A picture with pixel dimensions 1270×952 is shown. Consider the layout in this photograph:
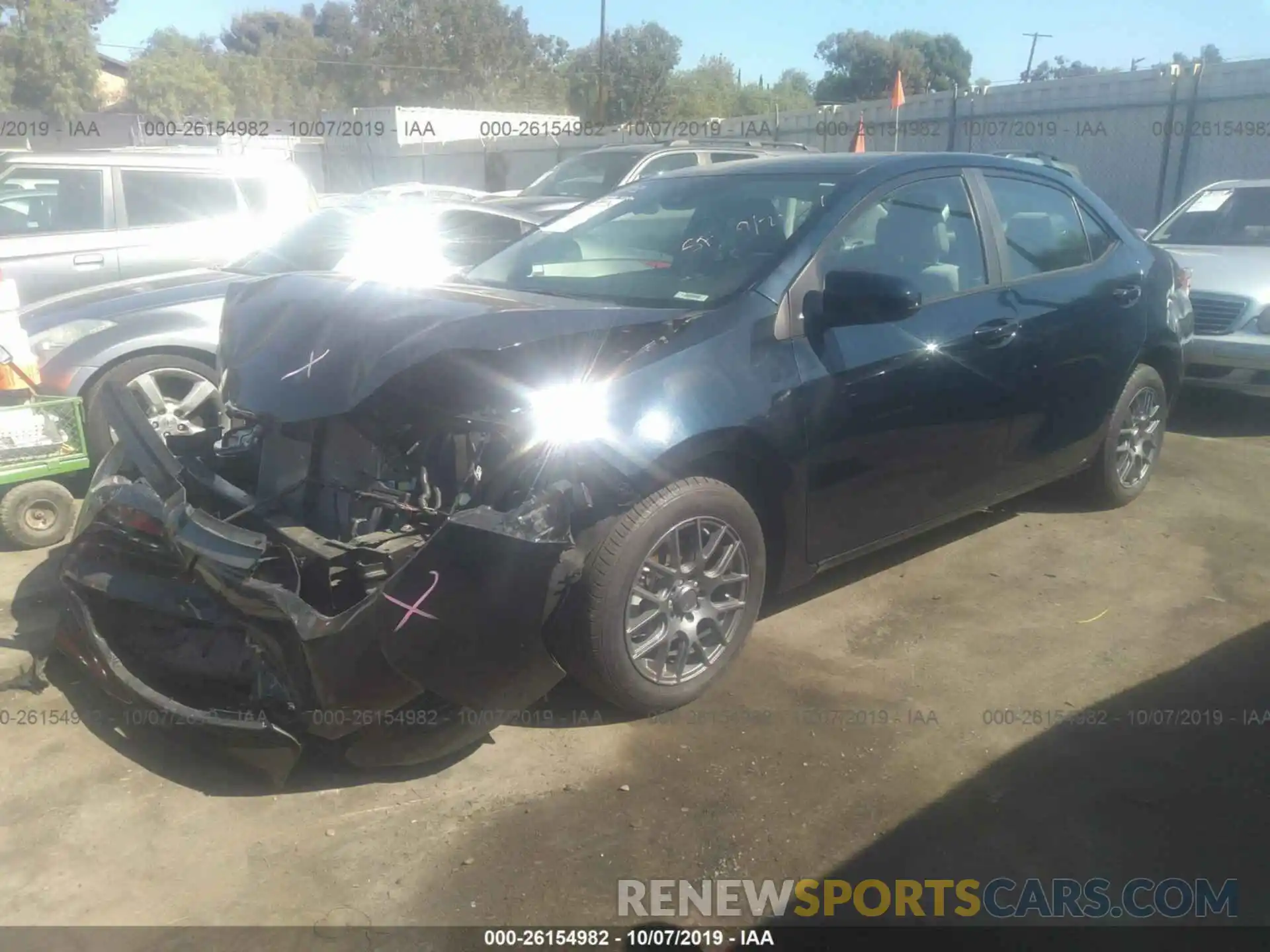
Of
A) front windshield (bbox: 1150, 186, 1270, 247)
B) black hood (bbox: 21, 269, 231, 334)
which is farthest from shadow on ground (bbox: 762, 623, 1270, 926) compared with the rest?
front windshield (bbox: 1150, 186, 1270, 247)

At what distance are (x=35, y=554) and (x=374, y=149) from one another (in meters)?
32.1

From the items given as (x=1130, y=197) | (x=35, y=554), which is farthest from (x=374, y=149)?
(x=35, y=554)

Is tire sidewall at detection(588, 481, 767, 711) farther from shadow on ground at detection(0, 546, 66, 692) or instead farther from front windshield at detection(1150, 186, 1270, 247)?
front windshield at detection(1150, 186, 1270, 247)

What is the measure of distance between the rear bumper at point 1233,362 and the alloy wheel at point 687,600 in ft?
16.2

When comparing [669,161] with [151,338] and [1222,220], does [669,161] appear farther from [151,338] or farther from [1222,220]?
[151,338]

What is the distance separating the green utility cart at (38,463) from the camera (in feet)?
16.0

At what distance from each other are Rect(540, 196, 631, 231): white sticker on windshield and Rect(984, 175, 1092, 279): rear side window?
1.65m

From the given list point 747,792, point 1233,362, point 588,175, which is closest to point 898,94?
point 588,175

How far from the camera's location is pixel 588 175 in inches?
454

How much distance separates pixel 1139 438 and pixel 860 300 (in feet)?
8.68

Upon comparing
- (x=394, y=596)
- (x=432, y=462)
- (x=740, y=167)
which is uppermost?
(x=740, y=167)

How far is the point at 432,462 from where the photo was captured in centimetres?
337

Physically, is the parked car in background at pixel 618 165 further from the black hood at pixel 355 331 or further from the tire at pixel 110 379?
the black hood at pixel 355 331

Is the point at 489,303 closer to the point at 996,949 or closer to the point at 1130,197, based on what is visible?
the point at 996,949
